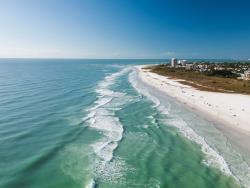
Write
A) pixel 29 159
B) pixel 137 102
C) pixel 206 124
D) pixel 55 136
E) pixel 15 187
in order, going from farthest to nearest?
pixel 137 102
pixel 206 124
pixel 55 136
pixel 29 159
pixel 15 187

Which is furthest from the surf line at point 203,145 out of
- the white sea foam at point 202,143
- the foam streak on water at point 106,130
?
the foam streak on water at point 106,130

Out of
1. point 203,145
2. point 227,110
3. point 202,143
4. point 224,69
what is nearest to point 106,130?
point 202,143

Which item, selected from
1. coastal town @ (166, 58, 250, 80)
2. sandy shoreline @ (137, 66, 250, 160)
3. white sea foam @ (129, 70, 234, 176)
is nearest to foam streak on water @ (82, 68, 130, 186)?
white sea foam @ (129, 70, 234, 176)

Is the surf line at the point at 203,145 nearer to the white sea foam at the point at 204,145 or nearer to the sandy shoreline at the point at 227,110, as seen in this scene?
the white sea foam at the point at 204,145

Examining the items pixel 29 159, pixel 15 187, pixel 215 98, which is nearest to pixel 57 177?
pixel 15 187

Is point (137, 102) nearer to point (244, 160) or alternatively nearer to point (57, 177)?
point (244, 160)

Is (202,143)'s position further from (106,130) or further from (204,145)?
(106,130)
